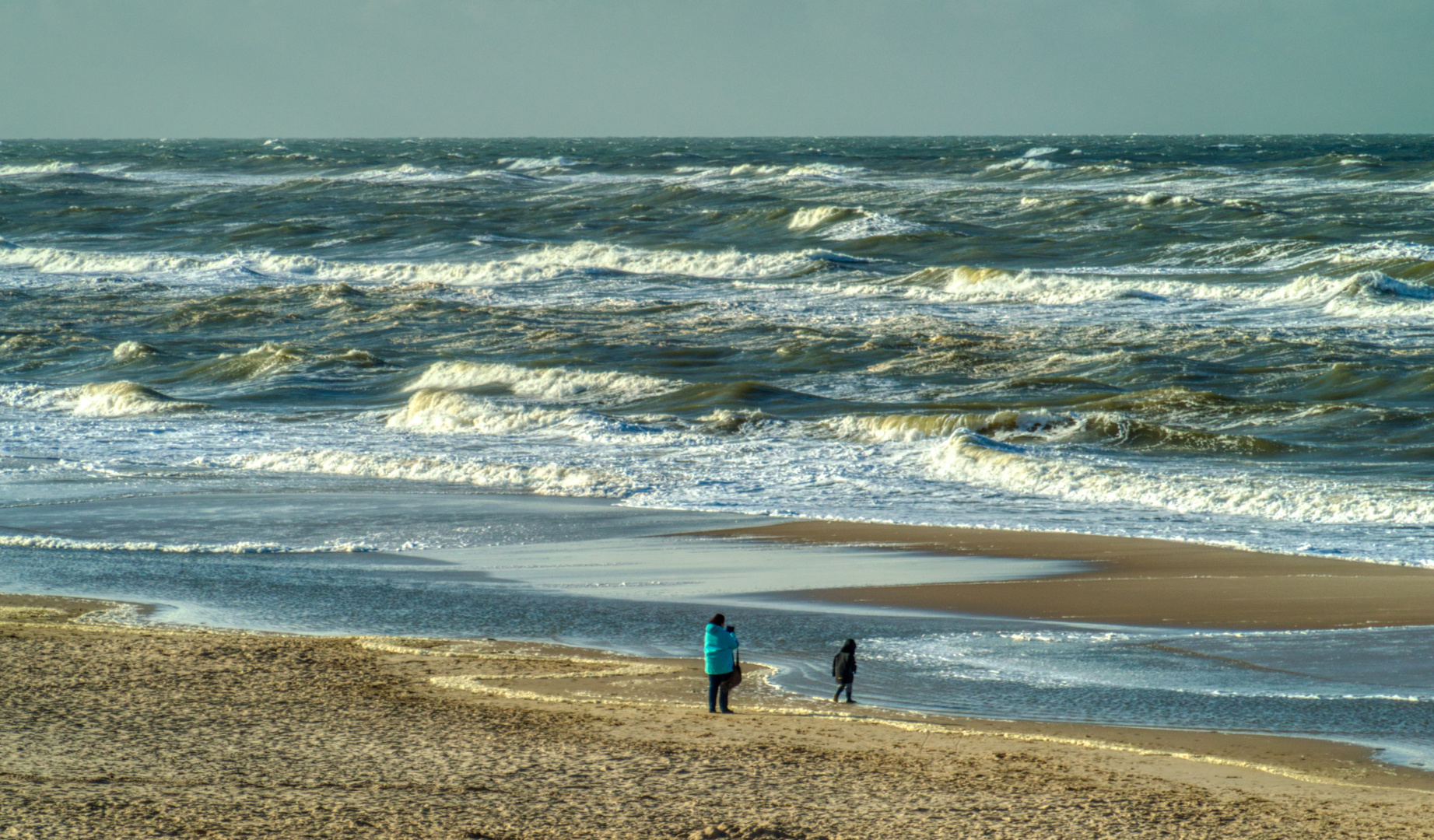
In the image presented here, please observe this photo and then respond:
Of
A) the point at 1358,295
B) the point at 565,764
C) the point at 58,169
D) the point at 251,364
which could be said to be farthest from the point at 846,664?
the point at 58,169

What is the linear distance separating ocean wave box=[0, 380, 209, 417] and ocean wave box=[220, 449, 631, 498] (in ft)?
16.9

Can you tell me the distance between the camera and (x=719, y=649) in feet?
26.7

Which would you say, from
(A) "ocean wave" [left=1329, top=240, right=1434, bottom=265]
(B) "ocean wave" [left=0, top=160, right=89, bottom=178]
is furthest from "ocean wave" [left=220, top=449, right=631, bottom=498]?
(B) "ocean wave" [left=0, top=160, right=89, bottom=178]

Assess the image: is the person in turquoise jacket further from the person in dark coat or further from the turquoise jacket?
the person in dark coat

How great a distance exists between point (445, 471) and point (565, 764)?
10916 millimetres

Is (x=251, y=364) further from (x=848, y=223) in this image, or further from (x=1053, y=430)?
(x=848, y=223)

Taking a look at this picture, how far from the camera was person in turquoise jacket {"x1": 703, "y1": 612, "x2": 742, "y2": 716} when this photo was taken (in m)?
8.16

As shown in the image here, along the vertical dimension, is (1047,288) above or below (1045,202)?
below

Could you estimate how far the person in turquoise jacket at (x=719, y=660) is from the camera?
816 centimetres

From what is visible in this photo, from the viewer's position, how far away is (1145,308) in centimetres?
3008

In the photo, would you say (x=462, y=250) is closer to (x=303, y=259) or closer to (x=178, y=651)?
(x=303, y=259)

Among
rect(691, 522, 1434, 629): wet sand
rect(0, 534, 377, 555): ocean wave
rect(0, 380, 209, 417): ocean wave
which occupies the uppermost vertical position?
rect(691, 522, 1434, 629): wet sand

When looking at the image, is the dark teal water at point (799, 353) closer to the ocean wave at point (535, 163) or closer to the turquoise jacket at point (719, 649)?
the turquoise jacket at point (719, 649)

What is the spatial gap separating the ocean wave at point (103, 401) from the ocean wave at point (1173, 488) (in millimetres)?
13514
